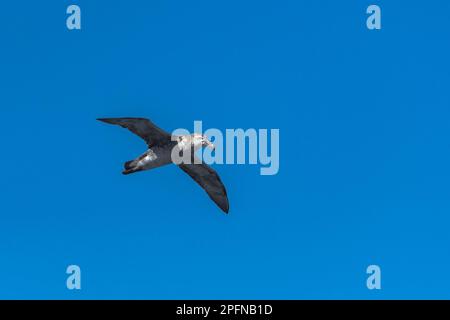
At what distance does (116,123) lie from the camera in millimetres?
31141

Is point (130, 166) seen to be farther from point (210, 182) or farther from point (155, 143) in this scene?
point (210, 182)

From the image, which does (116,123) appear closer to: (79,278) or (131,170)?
(131,170)

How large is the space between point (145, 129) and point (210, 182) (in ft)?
15.6

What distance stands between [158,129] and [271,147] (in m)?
4.39

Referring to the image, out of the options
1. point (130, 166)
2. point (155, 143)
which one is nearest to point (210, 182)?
point (155, 143)

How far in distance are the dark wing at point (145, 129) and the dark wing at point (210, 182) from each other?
2714 mm

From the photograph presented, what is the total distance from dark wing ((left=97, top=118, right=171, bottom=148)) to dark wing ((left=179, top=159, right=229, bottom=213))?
8.91ft

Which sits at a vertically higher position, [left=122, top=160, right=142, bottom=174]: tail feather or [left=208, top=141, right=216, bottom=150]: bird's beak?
[left=208, top=141, right=216, bottom=150]: bird's beak

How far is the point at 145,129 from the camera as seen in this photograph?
1244 inches

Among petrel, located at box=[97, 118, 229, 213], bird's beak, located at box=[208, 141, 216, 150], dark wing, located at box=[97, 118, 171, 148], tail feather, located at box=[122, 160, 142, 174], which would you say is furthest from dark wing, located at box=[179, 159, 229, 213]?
tail feather, located at box=[122, 160, 142, 174]

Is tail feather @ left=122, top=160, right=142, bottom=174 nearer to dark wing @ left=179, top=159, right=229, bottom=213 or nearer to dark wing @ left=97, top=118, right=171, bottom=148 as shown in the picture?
dark wing @ left=97, top=118, right=171, bottom=148

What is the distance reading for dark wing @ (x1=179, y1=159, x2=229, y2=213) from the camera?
3445cm
